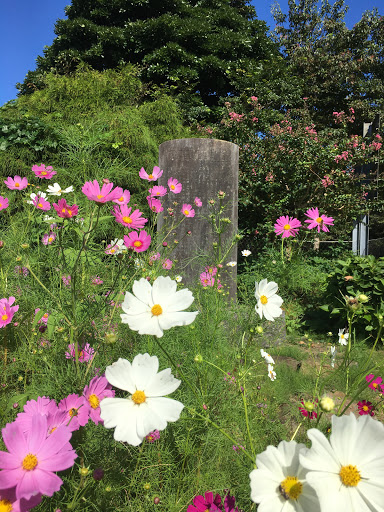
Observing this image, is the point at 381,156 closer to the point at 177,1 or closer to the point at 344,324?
the point at 344,324

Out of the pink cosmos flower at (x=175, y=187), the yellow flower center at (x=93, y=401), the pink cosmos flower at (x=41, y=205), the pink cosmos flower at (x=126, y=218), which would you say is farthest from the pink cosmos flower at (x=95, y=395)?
the pink cosmos flower at (x=175, y=187)

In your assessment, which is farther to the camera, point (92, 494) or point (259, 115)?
point (259, 115)

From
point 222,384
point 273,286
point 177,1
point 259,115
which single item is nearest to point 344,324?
point 222,384

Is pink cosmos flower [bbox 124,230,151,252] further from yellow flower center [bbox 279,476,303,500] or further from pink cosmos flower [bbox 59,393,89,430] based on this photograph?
yellow flower center [bbox 279,476,303,500]

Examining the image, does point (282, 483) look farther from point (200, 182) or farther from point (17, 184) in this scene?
point (200, 182)

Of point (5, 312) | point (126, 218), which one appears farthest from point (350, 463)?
point (5, 312)

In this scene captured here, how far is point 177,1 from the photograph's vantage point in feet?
30.2

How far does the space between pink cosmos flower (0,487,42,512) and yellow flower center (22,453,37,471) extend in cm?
3

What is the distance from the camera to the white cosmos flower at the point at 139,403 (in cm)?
49

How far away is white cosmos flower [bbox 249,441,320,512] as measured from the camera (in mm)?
384

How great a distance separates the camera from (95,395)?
2.43ft

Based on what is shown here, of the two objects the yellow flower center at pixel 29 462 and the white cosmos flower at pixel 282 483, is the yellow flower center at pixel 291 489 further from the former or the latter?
the yellow flower center at pixel 29 462

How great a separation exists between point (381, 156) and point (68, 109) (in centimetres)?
490

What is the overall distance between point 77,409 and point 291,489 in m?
0.43
